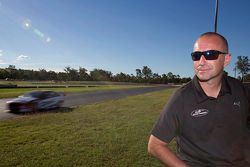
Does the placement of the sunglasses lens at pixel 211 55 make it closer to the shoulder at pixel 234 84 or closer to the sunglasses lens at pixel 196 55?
the sunglasses lens at pixel 196 55

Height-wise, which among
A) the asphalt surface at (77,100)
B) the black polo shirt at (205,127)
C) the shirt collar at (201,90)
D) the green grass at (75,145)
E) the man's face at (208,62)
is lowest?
the asphalt surface at (77,100)

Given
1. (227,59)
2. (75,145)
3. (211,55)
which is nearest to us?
(211,55)

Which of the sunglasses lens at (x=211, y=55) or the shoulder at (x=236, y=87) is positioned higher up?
the sunglasses lens at (x=211, y=55)

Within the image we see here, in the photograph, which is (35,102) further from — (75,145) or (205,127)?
(205,127)

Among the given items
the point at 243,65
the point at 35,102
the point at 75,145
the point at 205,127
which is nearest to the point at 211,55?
the point at 205,127

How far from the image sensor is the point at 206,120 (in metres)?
2.36

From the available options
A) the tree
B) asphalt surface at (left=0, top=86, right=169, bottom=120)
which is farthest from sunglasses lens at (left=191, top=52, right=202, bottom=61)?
the tree

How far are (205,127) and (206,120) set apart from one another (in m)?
0.06

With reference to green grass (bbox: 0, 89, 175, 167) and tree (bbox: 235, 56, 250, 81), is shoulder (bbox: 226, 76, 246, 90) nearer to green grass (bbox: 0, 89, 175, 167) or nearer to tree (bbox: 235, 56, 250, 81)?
green grass (bbox: 0, 89, 175, 167)

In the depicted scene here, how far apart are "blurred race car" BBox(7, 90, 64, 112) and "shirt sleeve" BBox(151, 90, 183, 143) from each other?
18205mm

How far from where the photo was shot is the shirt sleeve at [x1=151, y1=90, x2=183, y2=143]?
2.23 meters

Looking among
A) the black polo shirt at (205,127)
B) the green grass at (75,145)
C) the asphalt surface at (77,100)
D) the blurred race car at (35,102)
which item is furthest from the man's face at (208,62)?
the blurred race car at (35,102)

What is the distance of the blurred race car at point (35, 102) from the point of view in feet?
62.0

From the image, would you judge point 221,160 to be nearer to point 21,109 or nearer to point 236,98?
point 236,98
